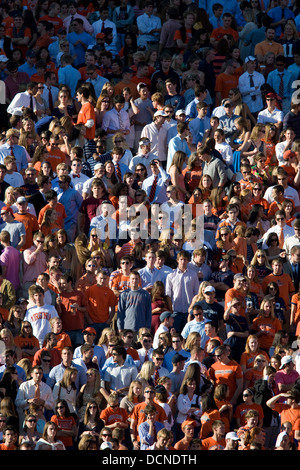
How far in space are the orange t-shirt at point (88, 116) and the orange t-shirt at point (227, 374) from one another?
231 inches

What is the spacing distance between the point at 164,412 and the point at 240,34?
1086 centimetres

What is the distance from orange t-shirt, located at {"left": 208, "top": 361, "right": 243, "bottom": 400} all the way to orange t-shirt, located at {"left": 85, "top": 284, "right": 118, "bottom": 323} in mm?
1859

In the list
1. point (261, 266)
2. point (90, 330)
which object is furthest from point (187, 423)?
point (261, 266)

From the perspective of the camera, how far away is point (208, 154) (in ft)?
69.6

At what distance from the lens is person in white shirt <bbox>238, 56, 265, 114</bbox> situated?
23.8 m

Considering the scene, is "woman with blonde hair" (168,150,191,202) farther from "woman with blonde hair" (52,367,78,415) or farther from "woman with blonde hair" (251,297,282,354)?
"woman with blonde hair" (52,367,78,415)

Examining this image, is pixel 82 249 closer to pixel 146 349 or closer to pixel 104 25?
pixel 146 349

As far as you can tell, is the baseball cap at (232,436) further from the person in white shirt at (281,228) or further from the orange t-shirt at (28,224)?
the orange t-shirt at (28,224)

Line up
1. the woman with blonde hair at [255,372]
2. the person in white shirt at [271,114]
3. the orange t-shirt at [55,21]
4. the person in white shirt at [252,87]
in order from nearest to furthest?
1. the woman with blonde hair at [255,372]
2. the person in white shirt at [271,114]
3. the person in white shirt at [252,87]
4. the orange t-shirt at [55,21]

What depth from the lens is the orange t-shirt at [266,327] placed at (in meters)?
18.4

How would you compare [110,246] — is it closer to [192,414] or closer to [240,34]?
[192,414]

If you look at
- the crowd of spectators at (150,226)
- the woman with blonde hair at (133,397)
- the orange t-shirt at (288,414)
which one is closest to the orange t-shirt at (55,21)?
the crowd of spectators at (150,226)

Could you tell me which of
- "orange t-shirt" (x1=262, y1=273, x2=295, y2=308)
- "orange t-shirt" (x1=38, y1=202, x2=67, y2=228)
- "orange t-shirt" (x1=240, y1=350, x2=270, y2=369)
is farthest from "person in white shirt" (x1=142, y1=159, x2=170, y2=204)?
"orange t-shirt" (x1=240, y1=350, x2=270, y2=369)
